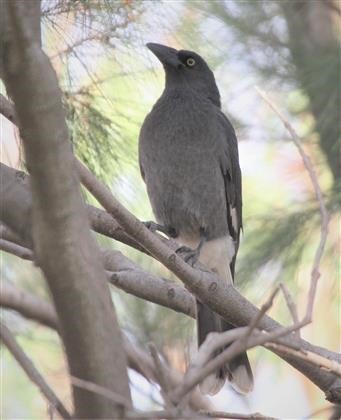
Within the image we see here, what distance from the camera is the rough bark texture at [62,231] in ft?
5.07

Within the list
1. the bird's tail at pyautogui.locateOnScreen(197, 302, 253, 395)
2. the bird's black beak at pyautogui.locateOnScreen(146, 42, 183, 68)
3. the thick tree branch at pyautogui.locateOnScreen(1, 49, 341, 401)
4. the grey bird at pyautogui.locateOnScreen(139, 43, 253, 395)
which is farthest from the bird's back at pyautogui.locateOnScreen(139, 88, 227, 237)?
the thick tree branch at pyautogui.locateOnScreen(1, 49, 341, 401)

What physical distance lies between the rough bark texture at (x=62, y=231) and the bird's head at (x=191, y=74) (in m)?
2.75

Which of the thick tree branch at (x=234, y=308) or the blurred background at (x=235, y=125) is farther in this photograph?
the blurred background at (x=235, y=125)

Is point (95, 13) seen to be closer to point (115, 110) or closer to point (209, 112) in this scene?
point (115, 110)

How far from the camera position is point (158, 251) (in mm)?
2518

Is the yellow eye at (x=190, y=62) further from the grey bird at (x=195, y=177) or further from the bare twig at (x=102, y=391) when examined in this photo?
the bare twig at (x=102, y=391)

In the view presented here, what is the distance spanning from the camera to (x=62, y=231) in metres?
1.60

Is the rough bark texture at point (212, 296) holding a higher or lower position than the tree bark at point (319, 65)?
lower

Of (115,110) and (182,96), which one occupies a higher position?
(182,96)

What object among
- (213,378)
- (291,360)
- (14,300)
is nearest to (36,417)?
(213,378)

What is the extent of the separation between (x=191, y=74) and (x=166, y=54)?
38 centimetres

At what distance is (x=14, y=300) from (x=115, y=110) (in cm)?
181

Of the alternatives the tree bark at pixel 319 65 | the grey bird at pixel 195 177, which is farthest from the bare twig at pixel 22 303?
the tree bark at pixel 319 65

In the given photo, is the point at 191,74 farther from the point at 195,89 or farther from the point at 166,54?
the point at 166,54
